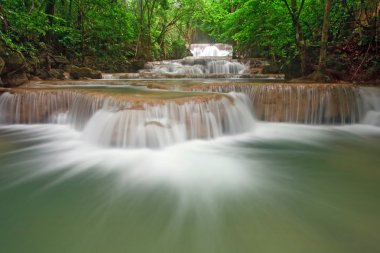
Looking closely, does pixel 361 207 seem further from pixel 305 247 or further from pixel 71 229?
pixel 71 229

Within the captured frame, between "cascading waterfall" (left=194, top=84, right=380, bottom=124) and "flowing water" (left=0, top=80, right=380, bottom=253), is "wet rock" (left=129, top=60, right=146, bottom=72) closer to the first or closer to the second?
"flowing water" (left=0, top=80, right=380, bottom=253)

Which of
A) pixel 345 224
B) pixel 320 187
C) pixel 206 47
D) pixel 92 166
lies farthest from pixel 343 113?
pixel 206 47

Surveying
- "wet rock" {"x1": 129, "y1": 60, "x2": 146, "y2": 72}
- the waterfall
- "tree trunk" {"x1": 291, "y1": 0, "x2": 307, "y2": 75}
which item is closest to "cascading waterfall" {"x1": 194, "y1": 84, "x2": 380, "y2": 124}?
the waterfall

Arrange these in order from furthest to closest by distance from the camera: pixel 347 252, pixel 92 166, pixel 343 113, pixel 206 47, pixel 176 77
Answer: pixel 206 47 → pixel 176 77 → pixel 343 113 → pixel 92 166 → pixel 347 252

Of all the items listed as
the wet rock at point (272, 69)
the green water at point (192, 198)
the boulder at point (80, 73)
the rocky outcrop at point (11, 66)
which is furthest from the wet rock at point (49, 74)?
the wet rock at point (272, 69)

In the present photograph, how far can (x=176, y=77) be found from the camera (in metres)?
11.8

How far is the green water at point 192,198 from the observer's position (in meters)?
1.98

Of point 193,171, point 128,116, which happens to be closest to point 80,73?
point 128,116

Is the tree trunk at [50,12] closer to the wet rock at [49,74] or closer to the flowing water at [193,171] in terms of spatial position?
the wet rock at [49,74]

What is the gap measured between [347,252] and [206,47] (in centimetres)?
3377

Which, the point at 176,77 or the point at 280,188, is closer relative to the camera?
the point at 280,188

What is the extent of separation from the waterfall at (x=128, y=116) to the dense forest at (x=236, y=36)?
205 centimetres

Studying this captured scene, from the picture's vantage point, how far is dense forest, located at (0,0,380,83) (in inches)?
302

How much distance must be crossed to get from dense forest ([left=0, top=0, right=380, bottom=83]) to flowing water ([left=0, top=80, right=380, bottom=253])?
210cm
